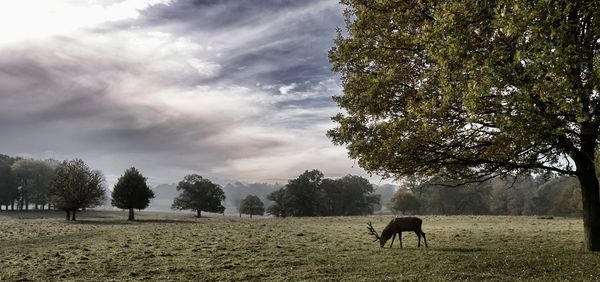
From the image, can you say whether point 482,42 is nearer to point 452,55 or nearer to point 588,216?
point 452,55

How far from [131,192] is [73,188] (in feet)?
31.8

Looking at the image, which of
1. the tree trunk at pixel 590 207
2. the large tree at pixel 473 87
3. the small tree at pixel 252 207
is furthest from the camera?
the small tree at pixel 252 207

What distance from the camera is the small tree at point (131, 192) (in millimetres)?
73812

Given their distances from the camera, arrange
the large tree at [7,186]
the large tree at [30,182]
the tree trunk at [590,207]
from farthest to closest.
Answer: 1. the large tree at [30,182]
2. the large tree at [7,186]
3. the tree trunk at [590,207]

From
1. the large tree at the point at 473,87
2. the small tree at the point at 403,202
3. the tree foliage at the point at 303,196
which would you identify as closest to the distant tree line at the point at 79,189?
the tree foliage at the point at 303,196

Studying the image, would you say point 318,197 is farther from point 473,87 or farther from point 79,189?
point 473,87

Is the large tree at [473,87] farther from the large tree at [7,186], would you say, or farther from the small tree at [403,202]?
the large tree at [7,186]

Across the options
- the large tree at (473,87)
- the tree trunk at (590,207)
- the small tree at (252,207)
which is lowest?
the small tree at (252,207)

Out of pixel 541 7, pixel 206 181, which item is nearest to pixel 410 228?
pixel 541 7

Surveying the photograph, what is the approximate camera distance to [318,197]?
4843 inches

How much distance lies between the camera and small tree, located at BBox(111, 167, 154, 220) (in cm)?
7381

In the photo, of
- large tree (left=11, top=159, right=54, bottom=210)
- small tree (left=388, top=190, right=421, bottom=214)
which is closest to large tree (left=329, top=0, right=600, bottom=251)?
small tree (left=388, top=190, right=421, bottom=214)

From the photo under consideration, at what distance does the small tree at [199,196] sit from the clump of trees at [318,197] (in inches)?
769

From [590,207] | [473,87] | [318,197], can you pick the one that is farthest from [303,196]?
[473,87]
